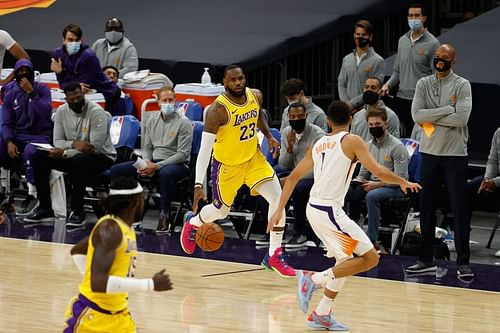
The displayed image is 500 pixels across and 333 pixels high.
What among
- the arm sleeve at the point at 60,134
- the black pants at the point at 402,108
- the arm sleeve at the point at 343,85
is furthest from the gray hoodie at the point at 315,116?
the arm sleeve at the point at 60,134

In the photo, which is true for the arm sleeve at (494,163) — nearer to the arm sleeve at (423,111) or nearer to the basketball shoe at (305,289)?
the arm sleeve at (423,111)

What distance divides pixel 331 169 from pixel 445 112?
86.0 inches

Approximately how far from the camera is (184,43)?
623 inches

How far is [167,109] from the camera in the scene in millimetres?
12352

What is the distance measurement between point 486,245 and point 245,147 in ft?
10.5

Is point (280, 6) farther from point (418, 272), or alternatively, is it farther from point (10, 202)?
point (418, 272)

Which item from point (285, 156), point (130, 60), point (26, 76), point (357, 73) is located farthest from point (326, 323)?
point (130, 60)

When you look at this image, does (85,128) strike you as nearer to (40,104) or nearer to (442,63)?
(40,104)

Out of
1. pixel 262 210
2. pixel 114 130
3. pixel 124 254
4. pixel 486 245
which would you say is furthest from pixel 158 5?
pixel 124 254

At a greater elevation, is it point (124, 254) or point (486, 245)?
point (124, 254)

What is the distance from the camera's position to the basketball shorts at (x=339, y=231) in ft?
26.0

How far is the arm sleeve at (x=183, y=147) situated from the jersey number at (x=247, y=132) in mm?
2410

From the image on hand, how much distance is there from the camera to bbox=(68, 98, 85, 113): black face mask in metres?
12.4

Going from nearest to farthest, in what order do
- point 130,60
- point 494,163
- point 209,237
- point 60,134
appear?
1. point 209,237
2. point 494,163
3. point 60,134
4. point 130,60
